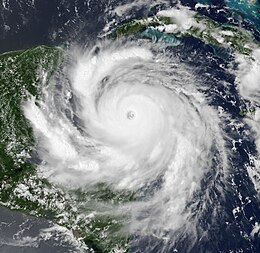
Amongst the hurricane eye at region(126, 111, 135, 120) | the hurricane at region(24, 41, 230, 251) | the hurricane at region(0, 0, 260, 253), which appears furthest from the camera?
the hurricane eye at region(126, 111, 135, 120)

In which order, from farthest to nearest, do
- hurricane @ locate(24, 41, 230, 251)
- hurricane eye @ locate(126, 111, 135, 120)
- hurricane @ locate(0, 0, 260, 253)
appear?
hurricane eye @ locate(126, 111, 135, 120), hurricane @ locate(24, 41, 230, 251), hurricane @ locate(0, 0, 260, 253)

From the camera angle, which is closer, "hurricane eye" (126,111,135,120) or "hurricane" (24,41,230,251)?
"hurricane" (24,41,230,251)

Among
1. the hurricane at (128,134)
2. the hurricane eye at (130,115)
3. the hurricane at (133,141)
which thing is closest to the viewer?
the hurricane at (128,134)

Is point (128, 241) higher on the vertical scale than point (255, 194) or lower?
lower

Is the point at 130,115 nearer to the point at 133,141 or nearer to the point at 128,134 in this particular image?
the point at 128,134

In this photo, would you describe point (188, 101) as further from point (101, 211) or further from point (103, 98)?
point (101, 211)

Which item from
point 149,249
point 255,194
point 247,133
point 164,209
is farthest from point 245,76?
point 149,249

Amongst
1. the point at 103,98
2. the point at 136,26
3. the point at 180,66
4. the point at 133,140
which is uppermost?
the point at 136,26

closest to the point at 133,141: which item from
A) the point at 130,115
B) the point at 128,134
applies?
the point at 128,134

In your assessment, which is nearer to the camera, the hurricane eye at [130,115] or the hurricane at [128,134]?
the hurricane at [128,134]

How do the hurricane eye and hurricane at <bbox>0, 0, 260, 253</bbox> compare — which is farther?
the hurricane eye

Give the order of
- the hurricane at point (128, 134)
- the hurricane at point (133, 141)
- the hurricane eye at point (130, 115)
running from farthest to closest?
the hurricane eye at point (130, 115)
the hurricane at point (133, 141)
the hurricane at point (128, 134)
